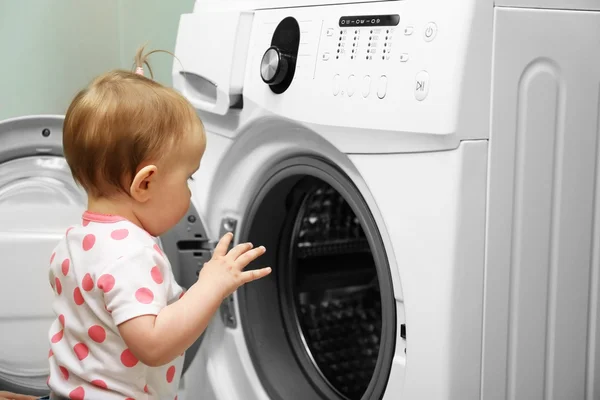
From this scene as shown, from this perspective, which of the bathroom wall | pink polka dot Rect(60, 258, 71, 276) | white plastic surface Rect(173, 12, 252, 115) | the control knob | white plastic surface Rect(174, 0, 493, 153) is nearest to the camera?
white plastic surface Rect(174, 0, 493, 153)

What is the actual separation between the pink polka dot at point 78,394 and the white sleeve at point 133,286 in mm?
126

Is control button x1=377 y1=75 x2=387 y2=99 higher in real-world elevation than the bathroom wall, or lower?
lower

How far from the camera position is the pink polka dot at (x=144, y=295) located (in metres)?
0.85

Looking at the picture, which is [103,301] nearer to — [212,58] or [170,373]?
[170,373]

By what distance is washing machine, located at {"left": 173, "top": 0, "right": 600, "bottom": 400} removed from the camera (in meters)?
0.85

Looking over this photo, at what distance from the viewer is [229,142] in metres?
1.22

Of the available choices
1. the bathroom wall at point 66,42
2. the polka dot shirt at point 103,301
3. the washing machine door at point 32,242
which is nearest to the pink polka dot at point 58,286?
the polka dot shirt at point 103,301

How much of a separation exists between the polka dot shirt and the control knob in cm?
30

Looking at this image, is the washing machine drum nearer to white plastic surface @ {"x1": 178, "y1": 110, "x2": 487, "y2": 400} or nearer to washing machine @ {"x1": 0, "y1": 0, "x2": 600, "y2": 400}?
washing machine @ {"x1": 0, "y1": 0, "x2": 600, "y2": 400}

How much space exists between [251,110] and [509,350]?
509 mm

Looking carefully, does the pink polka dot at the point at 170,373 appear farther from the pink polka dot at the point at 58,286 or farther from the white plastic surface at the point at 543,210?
the white plastic surface at the point at 543,210

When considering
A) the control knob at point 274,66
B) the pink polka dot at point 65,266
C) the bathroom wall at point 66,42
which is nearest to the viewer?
the pink polka dot at point 65,266

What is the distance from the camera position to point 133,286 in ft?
2.81

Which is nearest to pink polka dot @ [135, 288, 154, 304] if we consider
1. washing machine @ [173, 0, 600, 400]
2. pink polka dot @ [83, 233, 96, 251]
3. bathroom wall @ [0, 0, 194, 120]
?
pink polka dot @ [83, 233, 96, 251]
